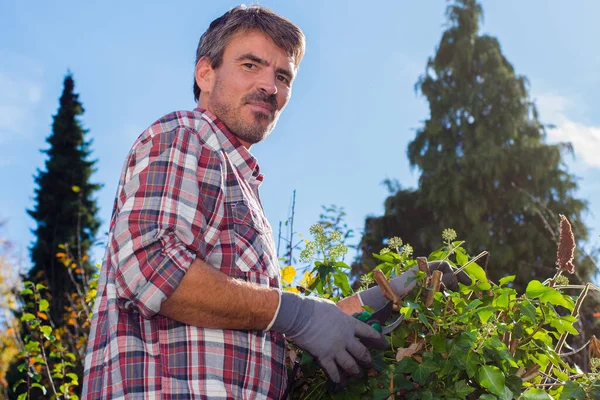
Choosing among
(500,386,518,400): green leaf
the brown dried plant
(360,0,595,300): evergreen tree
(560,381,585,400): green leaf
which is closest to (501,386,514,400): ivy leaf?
(500,386,518,400): green leaf

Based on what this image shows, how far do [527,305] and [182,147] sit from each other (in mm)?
974

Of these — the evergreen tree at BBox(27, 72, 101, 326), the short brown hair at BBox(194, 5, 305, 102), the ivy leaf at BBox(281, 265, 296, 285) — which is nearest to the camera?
the short brown hair at BBox(194, 5, 305, 102)

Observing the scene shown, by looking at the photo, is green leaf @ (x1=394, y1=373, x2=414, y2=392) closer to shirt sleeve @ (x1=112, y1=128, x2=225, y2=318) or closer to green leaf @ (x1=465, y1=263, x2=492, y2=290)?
green leaf @ (x1=465, y1=263, x2=492, y2=290)

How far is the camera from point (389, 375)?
5.60ft

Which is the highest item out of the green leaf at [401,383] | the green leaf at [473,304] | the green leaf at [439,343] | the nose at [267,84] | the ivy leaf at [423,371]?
the nose at [267,84]

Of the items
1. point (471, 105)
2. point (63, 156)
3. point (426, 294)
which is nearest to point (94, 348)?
point (426, 294)

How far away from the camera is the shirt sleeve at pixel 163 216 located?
154 cm

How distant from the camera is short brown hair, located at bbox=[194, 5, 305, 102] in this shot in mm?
2137

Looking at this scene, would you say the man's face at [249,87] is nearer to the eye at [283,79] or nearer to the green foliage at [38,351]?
the eye at [283,79]

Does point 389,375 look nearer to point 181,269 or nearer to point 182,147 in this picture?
point 181,269

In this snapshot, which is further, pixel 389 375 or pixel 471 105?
pixel 471 105

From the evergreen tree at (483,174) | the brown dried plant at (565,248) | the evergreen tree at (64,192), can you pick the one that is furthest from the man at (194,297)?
the evergreen tree at (64,192)

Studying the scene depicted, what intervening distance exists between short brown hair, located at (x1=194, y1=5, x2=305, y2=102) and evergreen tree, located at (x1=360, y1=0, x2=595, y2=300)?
13818mm

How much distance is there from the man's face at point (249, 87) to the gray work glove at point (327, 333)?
0.61m
